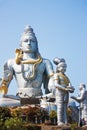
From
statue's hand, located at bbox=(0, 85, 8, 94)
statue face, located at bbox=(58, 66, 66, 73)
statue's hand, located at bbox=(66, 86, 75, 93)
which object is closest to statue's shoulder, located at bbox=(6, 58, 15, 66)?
statue's hand, located at bbox=(0, 85, 8, 94)

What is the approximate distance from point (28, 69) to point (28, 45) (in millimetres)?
1243

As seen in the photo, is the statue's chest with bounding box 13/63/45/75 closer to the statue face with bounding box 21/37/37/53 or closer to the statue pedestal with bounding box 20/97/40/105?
the statue face with bounding box 21/37/37/53

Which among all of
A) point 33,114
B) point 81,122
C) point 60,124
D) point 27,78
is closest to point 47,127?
point 60,124

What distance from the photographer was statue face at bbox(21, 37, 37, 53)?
23625 millimetres

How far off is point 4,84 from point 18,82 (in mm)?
720

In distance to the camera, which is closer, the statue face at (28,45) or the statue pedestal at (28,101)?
the statue pedestal at (28,101)

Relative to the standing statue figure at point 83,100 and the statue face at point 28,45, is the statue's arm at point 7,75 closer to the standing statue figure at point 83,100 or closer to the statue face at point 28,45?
the statue face at point 28,45

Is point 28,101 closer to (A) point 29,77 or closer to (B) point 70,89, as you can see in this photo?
(A) point 29,77

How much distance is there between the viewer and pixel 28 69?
23.3m

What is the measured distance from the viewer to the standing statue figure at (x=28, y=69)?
23.3m

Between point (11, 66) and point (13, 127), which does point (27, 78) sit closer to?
point (11, 66)

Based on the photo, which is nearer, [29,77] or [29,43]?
[29,77]

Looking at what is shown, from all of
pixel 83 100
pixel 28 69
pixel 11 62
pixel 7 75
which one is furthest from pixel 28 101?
pixel 83 100

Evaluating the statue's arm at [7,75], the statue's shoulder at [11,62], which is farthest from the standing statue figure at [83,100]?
the statue's shoulder at [11,62]
